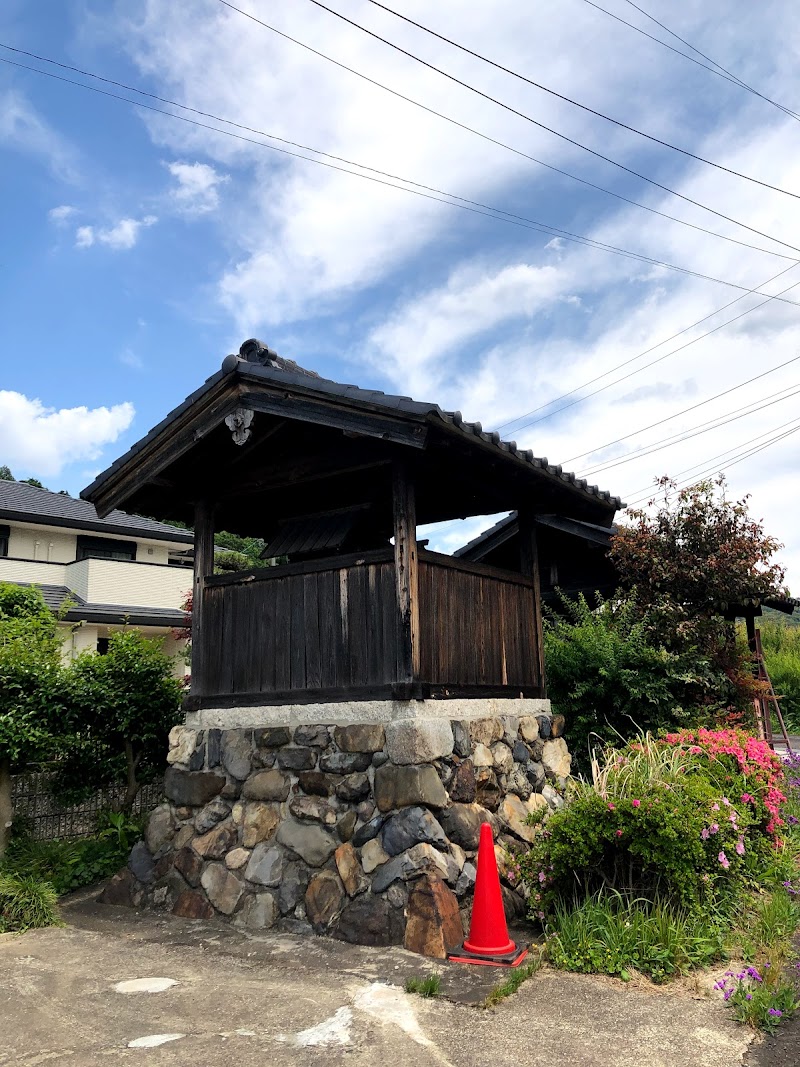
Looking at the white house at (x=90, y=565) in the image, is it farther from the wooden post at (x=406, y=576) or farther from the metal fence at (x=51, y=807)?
the wooden post at (x=406, y=576)

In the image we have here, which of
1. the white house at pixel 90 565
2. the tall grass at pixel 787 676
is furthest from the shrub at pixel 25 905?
the tall grass at pixel 787 676

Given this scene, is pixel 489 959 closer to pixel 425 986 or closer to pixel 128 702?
pixel 425 986

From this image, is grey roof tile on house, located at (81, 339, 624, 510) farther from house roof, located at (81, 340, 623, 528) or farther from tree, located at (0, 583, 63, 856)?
tree, located at (0, 583, 63, 856)

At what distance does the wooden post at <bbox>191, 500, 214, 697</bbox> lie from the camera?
8.04m

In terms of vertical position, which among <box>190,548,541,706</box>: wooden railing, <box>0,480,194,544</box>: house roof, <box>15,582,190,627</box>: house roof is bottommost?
<box>190,548,541,706</box>: wooden railing

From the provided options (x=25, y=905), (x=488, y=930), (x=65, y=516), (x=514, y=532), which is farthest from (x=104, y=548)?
(x=488, y=930)

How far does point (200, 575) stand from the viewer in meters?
8.25

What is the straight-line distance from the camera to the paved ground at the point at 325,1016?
4.09 m

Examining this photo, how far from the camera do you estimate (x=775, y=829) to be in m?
7.22

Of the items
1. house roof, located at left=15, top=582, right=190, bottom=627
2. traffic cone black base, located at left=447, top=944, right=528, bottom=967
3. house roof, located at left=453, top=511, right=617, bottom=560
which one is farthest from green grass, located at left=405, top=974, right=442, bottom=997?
house roof, located at left=15, top=582, right=190, bottom=627

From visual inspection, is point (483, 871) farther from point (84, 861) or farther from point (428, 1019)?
point (84, 861)

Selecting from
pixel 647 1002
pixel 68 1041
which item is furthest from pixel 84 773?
pixel 647 1002

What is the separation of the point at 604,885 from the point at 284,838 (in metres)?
2.58

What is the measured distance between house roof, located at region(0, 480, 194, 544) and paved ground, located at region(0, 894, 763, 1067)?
554 inches
